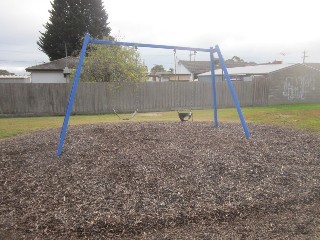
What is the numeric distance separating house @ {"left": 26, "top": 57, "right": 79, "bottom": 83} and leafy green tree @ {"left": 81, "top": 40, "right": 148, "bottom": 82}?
12.7 metres

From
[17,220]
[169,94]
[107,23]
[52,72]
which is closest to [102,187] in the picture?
[17,220]

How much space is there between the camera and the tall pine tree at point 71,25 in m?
35.9

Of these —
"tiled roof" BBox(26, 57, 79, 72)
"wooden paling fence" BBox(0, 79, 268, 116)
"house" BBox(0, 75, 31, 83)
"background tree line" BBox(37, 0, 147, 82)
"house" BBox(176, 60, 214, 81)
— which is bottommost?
"wooden paling fence" BBox(0, 79, 268, 116)

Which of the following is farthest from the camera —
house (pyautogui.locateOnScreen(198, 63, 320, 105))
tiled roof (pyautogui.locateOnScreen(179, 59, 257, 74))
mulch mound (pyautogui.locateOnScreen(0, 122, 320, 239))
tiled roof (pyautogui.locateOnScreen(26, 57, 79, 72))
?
tiled roof (pyautogui.locateOnScreen(179, 59, 257, 74))

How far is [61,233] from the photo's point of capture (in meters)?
3.63

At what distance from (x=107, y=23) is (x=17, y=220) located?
1463 inches

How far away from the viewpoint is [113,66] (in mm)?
18625

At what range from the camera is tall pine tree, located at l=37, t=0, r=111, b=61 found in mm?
35938

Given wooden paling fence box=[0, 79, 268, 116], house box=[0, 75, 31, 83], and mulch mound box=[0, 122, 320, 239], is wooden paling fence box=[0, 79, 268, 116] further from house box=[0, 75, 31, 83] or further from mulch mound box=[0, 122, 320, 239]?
house box=[0, 75, 31, 83]

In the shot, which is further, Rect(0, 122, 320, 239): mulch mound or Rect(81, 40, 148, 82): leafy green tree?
Rect(81, 40, 148, 82): leafy green tree


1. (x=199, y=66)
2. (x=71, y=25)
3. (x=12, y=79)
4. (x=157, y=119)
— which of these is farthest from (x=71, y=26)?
(x=157, y=119)

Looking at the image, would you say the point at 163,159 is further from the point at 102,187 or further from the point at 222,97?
the point at 222,97

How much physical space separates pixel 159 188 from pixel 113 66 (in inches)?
587

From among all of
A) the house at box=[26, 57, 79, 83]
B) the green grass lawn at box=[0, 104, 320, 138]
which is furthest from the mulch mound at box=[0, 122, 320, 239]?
the house at box=[26, 57, 79, 83]
